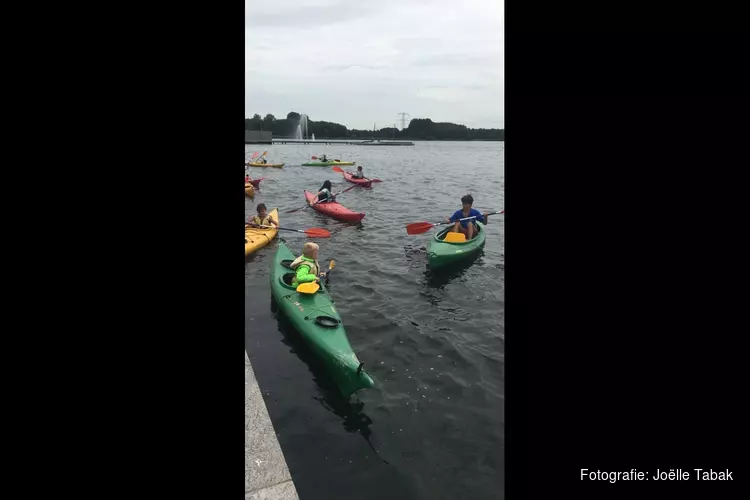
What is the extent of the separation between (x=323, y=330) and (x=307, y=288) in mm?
1308

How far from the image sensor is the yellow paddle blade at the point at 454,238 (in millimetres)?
11680

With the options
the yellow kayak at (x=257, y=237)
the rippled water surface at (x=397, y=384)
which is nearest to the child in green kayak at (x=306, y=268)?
the rippled water surface at (x=397, y=384)

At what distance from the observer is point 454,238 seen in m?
11.7

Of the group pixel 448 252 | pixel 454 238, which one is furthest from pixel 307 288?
pixel 454 238

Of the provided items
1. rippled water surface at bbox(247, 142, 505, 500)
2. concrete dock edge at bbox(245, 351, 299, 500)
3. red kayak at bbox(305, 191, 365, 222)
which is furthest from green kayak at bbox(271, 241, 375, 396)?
red kayak at bbox(305, 191, 365, 222)

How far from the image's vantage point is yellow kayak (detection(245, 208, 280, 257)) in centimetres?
1228

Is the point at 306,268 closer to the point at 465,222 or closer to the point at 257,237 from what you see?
the point at 257,237

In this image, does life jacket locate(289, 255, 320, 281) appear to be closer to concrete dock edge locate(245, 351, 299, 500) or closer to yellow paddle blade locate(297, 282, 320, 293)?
yellow paddle blade locate(297, 282, 320, 293)

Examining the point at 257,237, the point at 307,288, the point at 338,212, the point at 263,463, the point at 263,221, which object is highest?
the point at 338,212

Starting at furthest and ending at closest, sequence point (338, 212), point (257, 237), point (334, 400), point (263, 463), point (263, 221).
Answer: point (338, 212), point (263, 221), point (257, 237), point (334, 400), point (263, 463)
